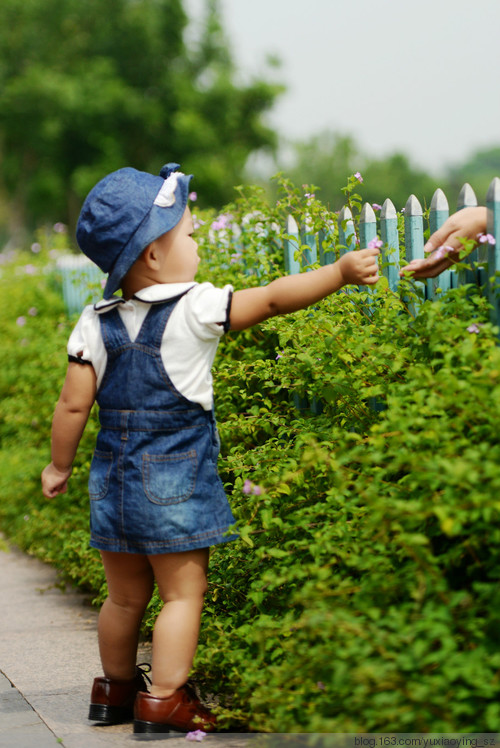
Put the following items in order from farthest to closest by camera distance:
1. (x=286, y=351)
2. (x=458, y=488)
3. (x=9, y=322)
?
(x=9, y=322)
(x=286, y=351)
(x=458, y=488)

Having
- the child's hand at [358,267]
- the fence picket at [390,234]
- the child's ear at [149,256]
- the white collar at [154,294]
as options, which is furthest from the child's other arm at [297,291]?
the fence picket at [390,234]

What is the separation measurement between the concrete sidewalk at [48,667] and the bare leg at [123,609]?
217 mm

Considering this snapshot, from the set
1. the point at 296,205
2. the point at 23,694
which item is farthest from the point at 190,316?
the point at 296,205

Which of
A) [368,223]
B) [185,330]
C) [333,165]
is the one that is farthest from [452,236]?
[333,165]

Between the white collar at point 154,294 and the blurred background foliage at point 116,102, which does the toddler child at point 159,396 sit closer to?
the white collar at point 154,294

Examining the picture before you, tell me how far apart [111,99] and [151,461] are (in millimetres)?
40613

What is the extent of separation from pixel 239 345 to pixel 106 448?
71.7 inches

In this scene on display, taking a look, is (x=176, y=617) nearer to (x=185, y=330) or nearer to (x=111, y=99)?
(x=185, y=330)

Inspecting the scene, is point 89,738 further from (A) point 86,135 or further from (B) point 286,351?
(A) point 86,135

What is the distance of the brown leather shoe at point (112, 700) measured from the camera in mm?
2922

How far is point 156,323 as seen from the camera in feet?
9.05

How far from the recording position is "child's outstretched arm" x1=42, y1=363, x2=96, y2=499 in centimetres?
286

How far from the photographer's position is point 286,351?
11.6 ft

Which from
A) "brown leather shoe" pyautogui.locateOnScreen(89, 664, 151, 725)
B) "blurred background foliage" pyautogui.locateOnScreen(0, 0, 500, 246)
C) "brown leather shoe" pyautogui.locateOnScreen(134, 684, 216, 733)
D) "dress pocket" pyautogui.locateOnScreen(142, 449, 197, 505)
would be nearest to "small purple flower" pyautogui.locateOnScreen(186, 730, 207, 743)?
"brown leather shoe" pyautogui.locateOnScreen(134, 684, 216, 733)
